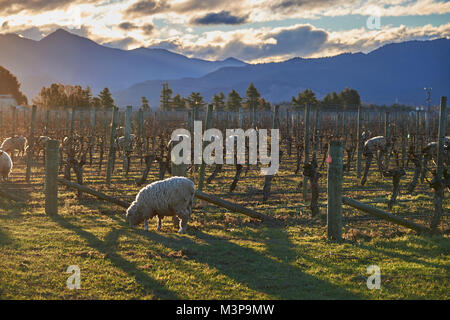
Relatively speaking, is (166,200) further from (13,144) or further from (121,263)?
(13,144)

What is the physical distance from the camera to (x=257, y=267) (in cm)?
682

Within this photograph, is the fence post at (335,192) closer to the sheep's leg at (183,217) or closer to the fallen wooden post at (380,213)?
the fallen wooden post at (380,213)

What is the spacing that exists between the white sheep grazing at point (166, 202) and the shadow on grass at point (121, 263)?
2.69 ft

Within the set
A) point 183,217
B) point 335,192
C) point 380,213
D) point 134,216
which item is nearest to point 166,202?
point 183,217

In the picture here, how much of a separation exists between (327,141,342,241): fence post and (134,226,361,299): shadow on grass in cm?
100

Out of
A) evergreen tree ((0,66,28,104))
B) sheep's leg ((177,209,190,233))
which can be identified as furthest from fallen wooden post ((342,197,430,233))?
evergreen tree ((0,66,28,104))

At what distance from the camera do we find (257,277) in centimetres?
638

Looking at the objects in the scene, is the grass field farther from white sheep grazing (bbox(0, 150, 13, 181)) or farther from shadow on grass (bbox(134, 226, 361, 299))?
white sheep grazing (bbox(0, 150, 13, 181))

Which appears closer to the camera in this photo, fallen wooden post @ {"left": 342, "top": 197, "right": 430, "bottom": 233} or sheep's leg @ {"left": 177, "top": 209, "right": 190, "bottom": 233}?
fallen wooden post @ {"left": 342, "top": 197, "right": 430, "bottom": 233}

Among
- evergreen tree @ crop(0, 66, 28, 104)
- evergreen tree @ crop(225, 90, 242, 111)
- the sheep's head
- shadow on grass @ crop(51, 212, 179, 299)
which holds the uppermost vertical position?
evergreen tree @ crop(0, 66, 28, 104)

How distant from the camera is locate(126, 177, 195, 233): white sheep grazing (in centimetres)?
931

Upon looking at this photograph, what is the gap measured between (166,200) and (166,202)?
5 centimetres
